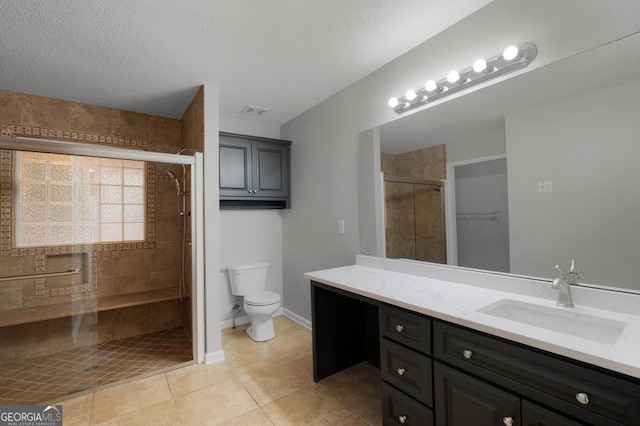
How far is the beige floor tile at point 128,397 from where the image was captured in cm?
184

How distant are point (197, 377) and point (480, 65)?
9.31 ft

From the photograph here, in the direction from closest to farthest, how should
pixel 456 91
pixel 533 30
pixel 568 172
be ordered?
pixel 568 172, pixel 533 30, pixel 456 91

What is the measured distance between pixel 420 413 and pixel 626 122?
1551 millimetres

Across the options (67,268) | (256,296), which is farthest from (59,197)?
(256,296)

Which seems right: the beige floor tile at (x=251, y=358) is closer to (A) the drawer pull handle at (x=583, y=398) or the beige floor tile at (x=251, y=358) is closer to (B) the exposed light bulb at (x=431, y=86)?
(A) the drawer pull handle at (x=583, y=398)

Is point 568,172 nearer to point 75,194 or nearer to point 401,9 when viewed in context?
point 401,9

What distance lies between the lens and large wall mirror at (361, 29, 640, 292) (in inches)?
48.1

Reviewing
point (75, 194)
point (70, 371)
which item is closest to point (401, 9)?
point (75, 194)

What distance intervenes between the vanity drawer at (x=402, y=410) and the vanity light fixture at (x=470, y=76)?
69.0 inches

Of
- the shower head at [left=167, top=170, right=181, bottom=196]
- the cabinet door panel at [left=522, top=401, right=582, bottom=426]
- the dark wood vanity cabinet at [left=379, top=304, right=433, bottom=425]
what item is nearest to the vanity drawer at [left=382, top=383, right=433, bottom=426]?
the dark wood vanity cabinet at [left=379, top=304, right=433, bottom=425]

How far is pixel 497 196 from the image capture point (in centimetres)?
164

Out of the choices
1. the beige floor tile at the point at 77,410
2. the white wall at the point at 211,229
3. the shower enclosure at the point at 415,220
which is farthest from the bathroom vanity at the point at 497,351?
the beige floor tile at the point at 77,410

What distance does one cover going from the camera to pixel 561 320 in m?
1.27

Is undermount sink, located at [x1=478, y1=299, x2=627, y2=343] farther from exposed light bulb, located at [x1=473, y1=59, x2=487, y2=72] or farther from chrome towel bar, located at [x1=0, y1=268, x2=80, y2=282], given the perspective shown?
chrome towel bar, located at [x1=0, y1=268, x2=80, y2=282]
